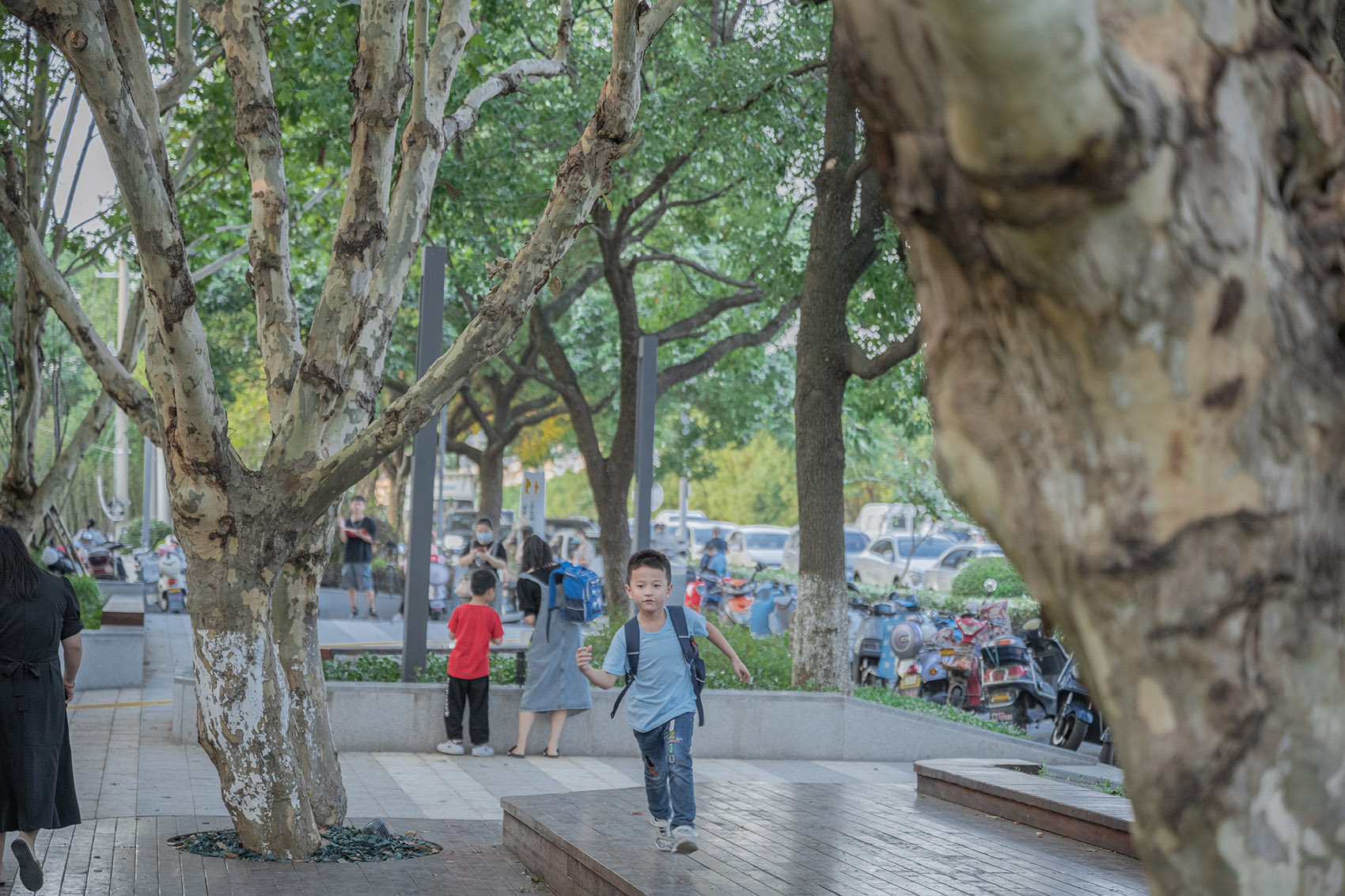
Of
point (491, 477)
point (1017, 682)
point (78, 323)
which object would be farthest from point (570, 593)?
point (491, 477)

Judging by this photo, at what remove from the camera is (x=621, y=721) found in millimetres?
10617

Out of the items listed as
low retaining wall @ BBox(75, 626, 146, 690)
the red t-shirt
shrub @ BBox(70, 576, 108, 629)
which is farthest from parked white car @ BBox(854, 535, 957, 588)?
the red t-shirt

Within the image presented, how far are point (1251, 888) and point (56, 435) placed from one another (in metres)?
14.5

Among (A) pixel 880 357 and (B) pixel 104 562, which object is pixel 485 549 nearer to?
(A) pixel 880 357

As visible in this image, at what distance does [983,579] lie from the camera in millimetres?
23219

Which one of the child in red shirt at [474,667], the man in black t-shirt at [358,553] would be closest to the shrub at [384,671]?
the child in red shirt at [474,667]

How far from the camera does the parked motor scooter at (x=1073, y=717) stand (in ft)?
35.3

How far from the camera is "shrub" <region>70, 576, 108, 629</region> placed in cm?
1345

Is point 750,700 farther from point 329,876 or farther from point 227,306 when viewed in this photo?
point 227,306

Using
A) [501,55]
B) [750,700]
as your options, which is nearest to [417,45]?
[750,700]

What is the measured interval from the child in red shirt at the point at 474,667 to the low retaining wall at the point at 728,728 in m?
0.20

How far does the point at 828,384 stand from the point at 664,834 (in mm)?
6372

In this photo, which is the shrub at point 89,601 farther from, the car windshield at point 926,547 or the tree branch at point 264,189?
the car windshield at point 926,547

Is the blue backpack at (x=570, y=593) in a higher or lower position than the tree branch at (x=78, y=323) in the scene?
lower
